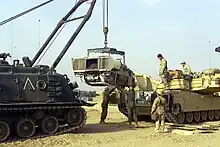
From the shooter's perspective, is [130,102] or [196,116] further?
[196,116]

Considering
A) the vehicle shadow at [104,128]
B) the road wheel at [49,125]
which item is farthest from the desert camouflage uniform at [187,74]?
the road wheel at [49,125]

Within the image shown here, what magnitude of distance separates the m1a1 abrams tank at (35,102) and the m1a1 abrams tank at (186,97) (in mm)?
5237

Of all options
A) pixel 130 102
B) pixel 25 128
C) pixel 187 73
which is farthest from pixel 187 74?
pixel 25 128

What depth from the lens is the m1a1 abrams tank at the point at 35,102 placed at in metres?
14.1

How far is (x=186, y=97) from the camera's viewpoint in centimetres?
2073

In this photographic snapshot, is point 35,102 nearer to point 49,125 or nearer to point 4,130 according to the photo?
point 49,125

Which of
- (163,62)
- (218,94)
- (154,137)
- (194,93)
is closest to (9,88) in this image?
(154,137)

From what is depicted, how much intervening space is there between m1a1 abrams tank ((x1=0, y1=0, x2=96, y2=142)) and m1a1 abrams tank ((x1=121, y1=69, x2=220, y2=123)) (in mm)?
5237

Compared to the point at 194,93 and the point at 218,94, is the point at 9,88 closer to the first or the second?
the point at 194,93

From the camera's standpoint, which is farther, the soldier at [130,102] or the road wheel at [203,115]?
the road wheel at [203,115]

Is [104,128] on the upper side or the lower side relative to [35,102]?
lower

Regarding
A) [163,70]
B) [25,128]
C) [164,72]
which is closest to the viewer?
[25,128]

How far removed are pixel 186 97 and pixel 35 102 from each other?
28.5ft

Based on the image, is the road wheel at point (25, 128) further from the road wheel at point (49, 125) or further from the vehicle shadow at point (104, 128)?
the vehicle shadow at point (104, 128)
